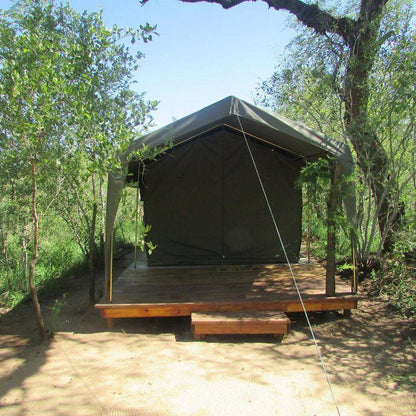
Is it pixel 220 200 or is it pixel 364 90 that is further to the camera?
pixel 220 200

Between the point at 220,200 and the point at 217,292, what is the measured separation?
6.68 ft

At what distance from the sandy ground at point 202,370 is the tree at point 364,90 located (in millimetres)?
1844

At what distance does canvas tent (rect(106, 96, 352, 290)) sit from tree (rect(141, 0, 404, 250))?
118cm

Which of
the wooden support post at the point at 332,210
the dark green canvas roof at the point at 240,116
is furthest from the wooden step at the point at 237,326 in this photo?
the dark green canvas roof at the point at 240,116

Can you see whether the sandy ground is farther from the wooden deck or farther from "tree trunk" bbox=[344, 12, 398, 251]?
"tree trunk" bbox=[344, 12, 398, 251]

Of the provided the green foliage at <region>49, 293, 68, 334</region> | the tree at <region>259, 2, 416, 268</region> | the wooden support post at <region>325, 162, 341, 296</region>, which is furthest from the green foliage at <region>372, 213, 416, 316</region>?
the green foliage at <region>49, 293, 68, 334</region>

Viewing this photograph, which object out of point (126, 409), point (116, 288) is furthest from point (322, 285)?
point (126, 409)

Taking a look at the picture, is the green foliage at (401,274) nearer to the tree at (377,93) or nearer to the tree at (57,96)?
the tree at (377,93)

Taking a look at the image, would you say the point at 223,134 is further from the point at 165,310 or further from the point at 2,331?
the point at 2,331

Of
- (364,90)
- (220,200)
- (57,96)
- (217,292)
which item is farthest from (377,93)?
(57,96)

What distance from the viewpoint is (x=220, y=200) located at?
5.85 meters

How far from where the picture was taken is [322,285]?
4.52 metres

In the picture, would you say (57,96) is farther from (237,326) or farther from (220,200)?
(220,200)

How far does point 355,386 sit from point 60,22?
428cm
